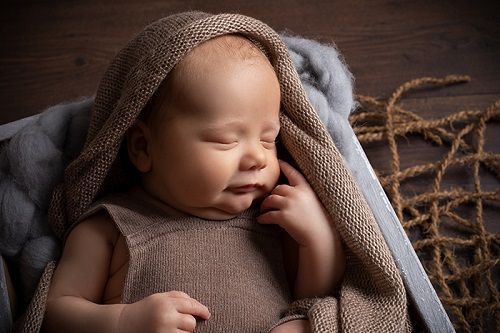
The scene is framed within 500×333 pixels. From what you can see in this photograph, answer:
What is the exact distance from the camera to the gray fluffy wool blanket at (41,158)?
101 cm

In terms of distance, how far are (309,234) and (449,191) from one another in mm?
595

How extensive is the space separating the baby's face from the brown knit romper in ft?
0.17

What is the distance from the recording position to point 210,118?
90cm

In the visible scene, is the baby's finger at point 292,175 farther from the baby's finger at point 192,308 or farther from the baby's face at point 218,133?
the baby's finger at point 192,308

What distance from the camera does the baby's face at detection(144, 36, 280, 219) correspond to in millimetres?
892

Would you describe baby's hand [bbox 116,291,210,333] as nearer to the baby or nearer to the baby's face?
the baby

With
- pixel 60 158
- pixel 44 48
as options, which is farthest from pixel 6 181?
pixel 44 48

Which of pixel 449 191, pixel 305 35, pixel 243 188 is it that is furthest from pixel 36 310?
pixel 305 35

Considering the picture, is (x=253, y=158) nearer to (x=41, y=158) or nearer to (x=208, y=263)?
(x=208, y=263)

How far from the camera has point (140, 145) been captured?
985mm

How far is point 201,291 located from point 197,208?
132 millimetres

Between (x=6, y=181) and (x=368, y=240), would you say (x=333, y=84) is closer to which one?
(x=368, y=240)

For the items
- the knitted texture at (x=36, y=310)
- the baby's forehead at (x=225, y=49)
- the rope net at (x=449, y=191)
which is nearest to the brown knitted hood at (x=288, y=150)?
the baby's forehead at (x=225, y=49)

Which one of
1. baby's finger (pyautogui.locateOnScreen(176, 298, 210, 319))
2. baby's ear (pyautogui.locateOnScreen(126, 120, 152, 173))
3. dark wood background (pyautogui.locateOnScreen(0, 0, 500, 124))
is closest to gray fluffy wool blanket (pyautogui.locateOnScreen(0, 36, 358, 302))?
baby's ear (pyautogui.locateOnScreen(126, 120, 152, 173))
